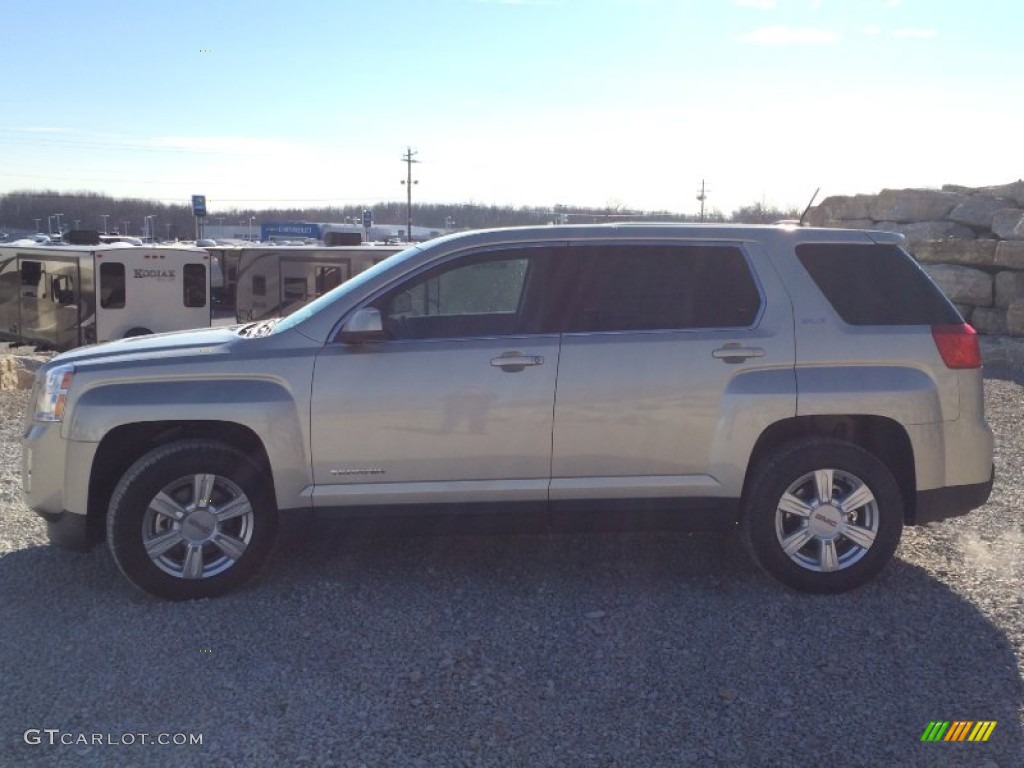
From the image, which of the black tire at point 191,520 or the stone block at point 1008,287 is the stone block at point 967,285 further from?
the black tire at point 191,520

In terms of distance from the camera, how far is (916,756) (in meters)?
3.47

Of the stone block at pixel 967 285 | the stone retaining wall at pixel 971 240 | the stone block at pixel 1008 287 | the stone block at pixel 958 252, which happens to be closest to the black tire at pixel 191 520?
the stone retaining wall at pixel 971 240

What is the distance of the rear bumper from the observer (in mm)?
5031

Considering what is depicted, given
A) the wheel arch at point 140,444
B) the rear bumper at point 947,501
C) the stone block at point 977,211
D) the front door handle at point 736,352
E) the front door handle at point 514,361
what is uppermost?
the stone block at point 977,211

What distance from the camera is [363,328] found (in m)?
4.77

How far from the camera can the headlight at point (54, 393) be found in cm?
485

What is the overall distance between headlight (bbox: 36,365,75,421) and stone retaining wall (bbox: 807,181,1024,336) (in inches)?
552

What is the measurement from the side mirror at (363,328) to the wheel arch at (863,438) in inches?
79.8

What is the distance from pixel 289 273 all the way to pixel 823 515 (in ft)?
63.8

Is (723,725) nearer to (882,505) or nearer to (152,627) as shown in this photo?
(882,505)

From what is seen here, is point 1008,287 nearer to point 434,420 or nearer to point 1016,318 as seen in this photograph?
point 1016,318

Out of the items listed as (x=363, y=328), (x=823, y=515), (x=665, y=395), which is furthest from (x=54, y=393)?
(x=823, y=515)

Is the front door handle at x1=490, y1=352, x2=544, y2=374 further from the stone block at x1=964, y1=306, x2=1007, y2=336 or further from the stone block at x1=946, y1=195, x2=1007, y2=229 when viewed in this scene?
the stone block at x1=946, y1=195, x2=1007, y2=229

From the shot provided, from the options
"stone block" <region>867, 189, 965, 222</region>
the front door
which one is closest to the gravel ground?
the front door
